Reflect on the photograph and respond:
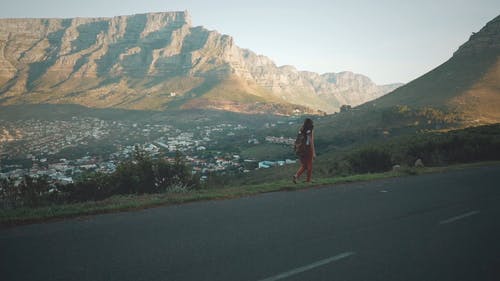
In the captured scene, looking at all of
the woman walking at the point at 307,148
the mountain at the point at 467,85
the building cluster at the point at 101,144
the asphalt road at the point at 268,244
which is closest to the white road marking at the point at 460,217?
the asphalt road at the point at 268,244

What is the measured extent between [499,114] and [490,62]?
34729 mm

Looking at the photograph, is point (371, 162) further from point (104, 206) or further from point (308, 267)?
point (308, 267)

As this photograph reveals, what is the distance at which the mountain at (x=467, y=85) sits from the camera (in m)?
71.1

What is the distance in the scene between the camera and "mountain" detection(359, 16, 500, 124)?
7113 centimetres

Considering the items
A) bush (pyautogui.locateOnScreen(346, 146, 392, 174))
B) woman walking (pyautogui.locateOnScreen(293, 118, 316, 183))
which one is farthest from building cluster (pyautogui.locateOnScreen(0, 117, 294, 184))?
woman walking (pyautogui.locateOnScreen(293, 118, 316, 183))

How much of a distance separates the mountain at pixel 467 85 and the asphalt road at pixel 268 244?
6854cm

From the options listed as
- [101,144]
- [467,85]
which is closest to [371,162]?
[101,144]

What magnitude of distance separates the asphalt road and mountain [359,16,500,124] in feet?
225

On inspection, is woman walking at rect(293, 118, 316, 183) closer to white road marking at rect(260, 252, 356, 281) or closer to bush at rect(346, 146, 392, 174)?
white road marking at rect(260, 252, 356, 281)

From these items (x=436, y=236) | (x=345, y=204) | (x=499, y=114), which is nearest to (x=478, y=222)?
(x=436, y=236)

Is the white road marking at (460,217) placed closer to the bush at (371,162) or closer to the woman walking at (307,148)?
the woman walking at (307,148)

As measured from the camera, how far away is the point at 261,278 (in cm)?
371

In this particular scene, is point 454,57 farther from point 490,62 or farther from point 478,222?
point 478,222

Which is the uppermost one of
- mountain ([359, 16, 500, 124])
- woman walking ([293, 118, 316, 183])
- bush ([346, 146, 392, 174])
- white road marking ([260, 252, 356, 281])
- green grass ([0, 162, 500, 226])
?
mountain ([359, 16, 500, 124])
